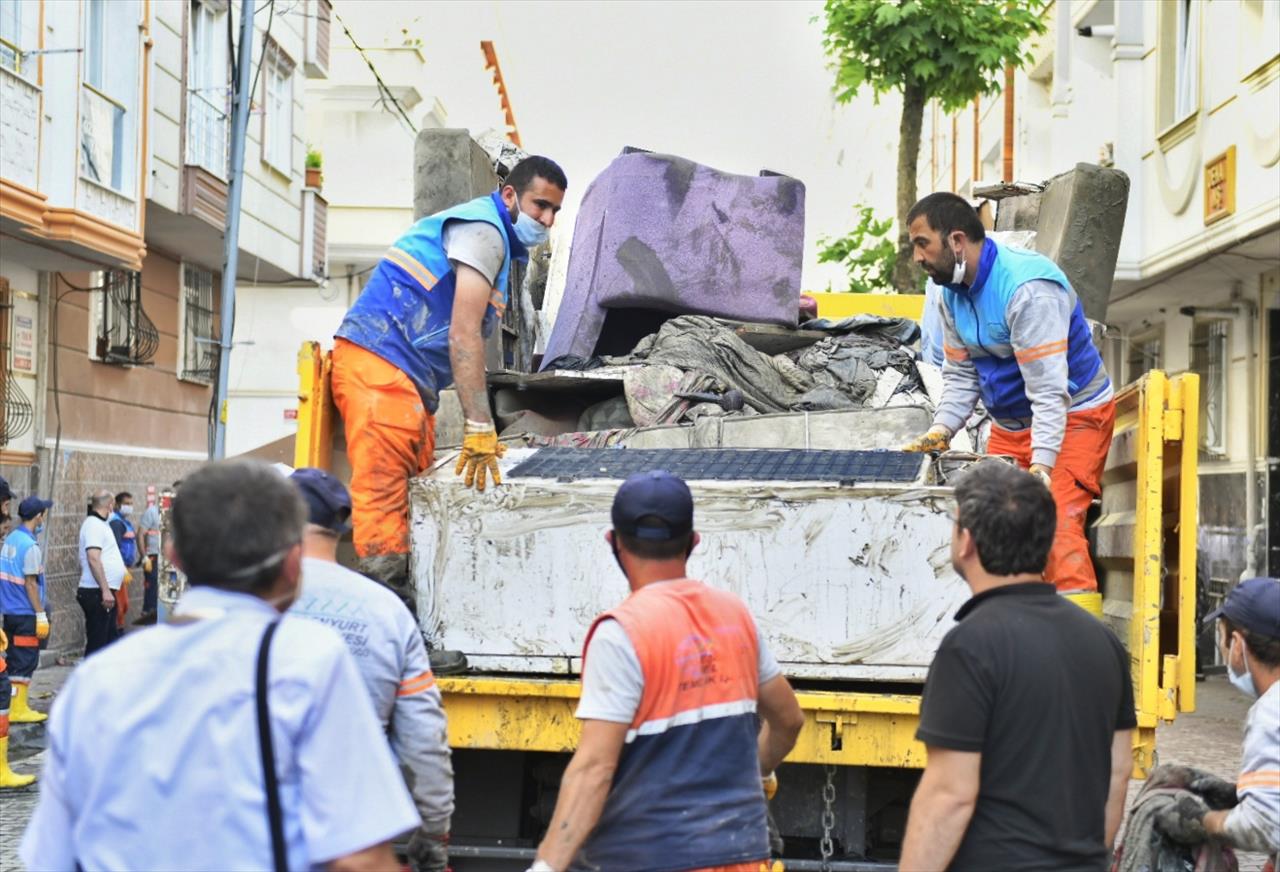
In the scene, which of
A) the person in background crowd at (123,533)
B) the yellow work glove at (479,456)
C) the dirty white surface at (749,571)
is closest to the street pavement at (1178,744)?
the person in background crowd at (123,533)

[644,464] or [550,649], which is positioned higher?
[644,464]

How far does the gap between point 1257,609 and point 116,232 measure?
12.0 metres

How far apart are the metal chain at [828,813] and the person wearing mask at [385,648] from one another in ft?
4.95

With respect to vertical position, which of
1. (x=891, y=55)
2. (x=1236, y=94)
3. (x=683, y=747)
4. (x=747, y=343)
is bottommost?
(x=683, y=747)

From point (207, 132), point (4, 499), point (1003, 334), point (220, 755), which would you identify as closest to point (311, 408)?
point (1003, 334)

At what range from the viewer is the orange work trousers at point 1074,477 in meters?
Answer: 5.30

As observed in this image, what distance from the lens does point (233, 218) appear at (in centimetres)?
1561

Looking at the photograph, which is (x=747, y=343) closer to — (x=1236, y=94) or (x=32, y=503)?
(x=32, y=503)

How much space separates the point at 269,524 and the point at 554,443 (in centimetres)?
374

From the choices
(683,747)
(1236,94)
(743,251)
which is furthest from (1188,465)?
(1236,94)

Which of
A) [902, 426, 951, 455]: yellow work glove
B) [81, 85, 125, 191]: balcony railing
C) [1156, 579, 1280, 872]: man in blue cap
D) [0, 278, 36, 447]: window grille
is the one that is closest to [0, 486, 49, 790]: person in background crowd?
[0, 278, 36, 447]: window grille

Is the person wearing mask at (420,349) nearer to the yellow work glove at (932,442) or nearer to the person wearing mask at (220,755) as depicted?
the yellow work glove at (932,442)

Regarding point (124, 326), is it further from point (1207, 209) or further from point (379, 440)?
point (379, 440)

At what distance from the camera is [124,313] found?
16984mm
